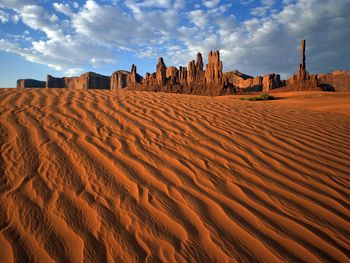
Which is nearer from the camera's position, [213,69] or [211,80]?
[211,80]

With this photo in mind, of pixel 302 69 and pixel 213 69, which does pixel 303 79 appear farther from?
pixel 213 69

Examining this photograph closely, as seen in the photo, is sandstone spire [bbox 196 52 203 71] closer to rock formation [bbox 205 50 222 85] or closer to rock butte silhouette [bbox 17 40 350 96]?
rock butte silhouette [bbox 17 40 350 96]

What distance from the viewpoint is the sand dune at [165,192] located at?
70.2 inches

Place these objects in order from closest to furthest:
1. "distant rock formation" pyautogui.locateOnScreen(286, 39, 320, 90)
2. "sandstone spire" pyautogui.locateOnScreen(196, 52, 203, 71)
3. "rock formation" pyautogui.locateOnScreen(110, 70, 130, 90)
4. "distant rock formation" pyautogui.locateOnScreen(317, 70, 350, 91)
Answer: "distant rock formation" pyautogui.locateOnScreen(286, 39, 320, 90)
"distant rock formation" pyautogui.locateOnScreen(317, 70, 350, 91)
"sandstone spire" pyautogui.locateOnScreen(196, 52, 203, 71)
"rock formation" pyautogui.locateOnScreen(110, 70, 130, 90)

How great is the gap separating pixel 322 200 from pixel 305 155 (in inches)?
47.5

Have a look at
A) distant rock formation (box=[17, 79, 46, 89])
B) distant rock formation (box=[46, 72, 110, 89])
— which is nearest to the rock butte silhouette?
distant rock formation (box=[46, 72, 110, 89])

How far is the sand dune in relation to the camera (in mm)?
1784

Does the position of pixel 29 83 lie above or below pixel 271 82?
above

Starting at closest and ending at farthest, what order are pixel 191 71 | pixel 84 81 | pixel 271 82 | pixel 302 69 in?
pixel 302 69
pixel 271 82
pixel 191 71
pixel 84 81

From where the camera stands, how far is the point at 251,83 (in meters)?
81.9

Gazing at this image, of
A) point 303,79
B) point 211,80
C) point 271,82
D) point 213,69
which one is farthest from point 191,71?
point 303,79

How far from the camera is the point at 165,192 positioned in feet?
7.92

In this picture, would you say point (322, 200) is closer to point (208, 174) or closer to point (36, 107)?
point (208, 174)

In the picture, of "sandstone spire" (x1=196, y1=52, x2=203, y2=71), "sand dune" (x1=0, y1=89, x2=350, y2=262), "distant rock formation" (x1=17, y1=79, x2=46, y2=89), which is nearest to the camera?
"sand dune" (x1=0, y1=89, x2=350, y2=262)
